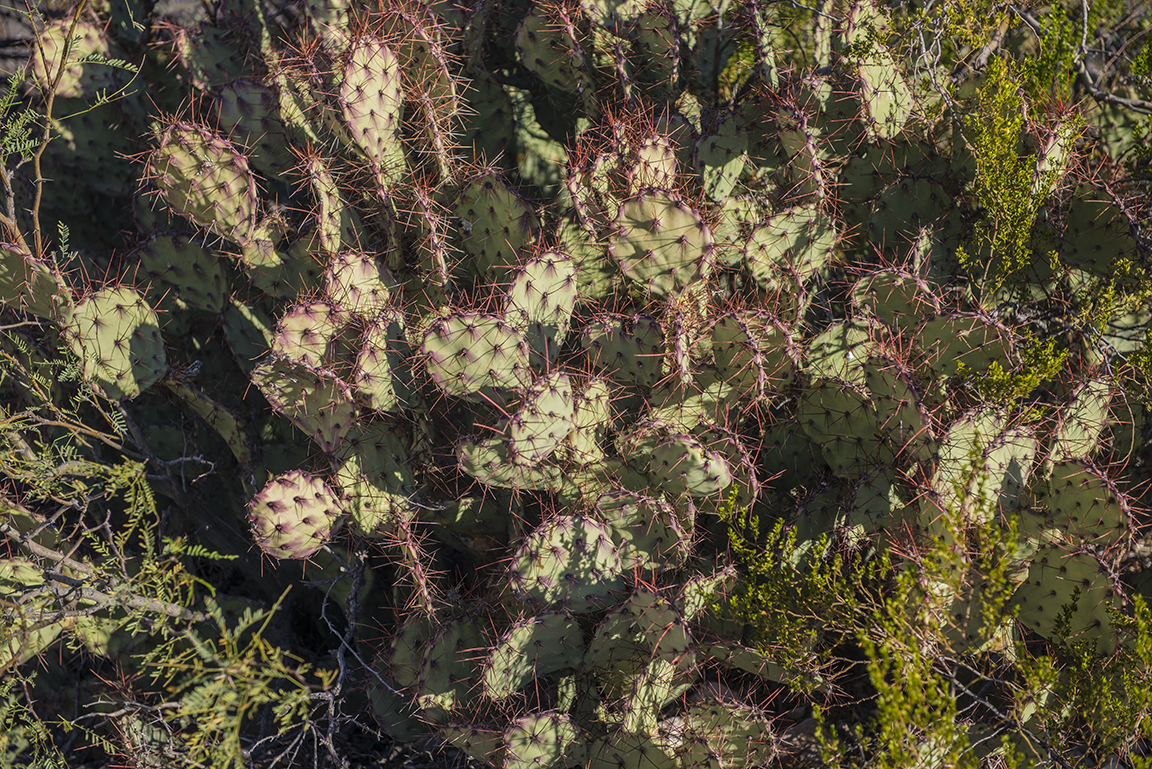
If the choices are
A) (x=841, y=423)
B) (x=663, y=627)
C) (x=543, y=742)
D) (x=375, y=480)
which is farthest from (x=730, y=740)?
(x=375, y=480)

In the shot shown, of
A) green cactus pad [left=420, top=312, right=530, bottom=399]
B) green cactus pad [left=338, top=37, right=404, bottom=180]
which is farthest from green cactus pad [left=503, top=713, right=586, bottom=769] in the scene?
green cactus pad [left=338, top=37, right=404, bottom=180]

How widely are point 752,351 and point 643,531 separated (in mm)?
558

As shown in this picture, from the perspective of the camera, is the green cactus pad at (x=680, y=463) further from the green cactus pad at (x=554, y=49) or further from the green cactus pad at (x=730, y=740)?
the green cactus pad at (x=554, y=49)

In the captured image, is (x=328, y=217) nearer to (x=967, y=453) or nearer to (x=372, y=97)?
(x=372, y=97)

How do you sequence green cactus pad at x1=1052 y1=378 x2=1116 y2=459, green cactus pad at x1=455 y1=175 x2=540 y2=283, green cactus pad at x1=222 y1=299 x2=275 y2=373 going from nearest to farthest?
green cactus pad at x1=1052 y1=378 x2=1116 y2=459, green cactus pad at x1=455 y1=175 x2=540 y2=283, green cactus pad at x1=222 y1=299 x2=275 y2=373

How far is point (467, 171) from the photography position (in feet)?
8.63

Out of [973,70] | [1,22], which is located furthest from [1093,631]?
[1,22]

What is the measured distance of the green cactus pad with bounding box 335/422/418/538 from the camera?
7.63 ft

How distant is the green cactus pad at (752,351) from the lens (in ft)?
7.27

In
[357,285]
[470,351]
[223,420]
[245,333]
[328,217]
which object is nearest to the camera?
[470,351]

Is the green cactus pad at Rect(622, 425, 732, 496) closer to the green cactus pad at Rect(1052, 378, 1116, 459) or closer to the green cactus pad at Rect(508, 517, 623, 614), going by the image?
the green cactus pad at Rect(508, 517, 623, 614)

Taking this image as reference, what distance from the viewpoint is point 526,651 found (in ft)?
6.98

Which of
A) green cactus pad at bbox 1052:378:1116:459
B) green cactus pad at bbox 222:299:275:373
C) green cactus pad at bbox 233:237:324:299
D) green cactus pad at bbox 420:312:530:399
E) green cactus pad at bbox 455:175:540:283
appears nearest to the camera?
green cactus pad at bbox 420:312:530:399

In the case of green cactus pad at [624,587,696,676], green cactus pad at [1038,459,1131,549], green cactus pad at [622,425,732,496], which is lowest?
green cactus pad at [624,587,696,676]
